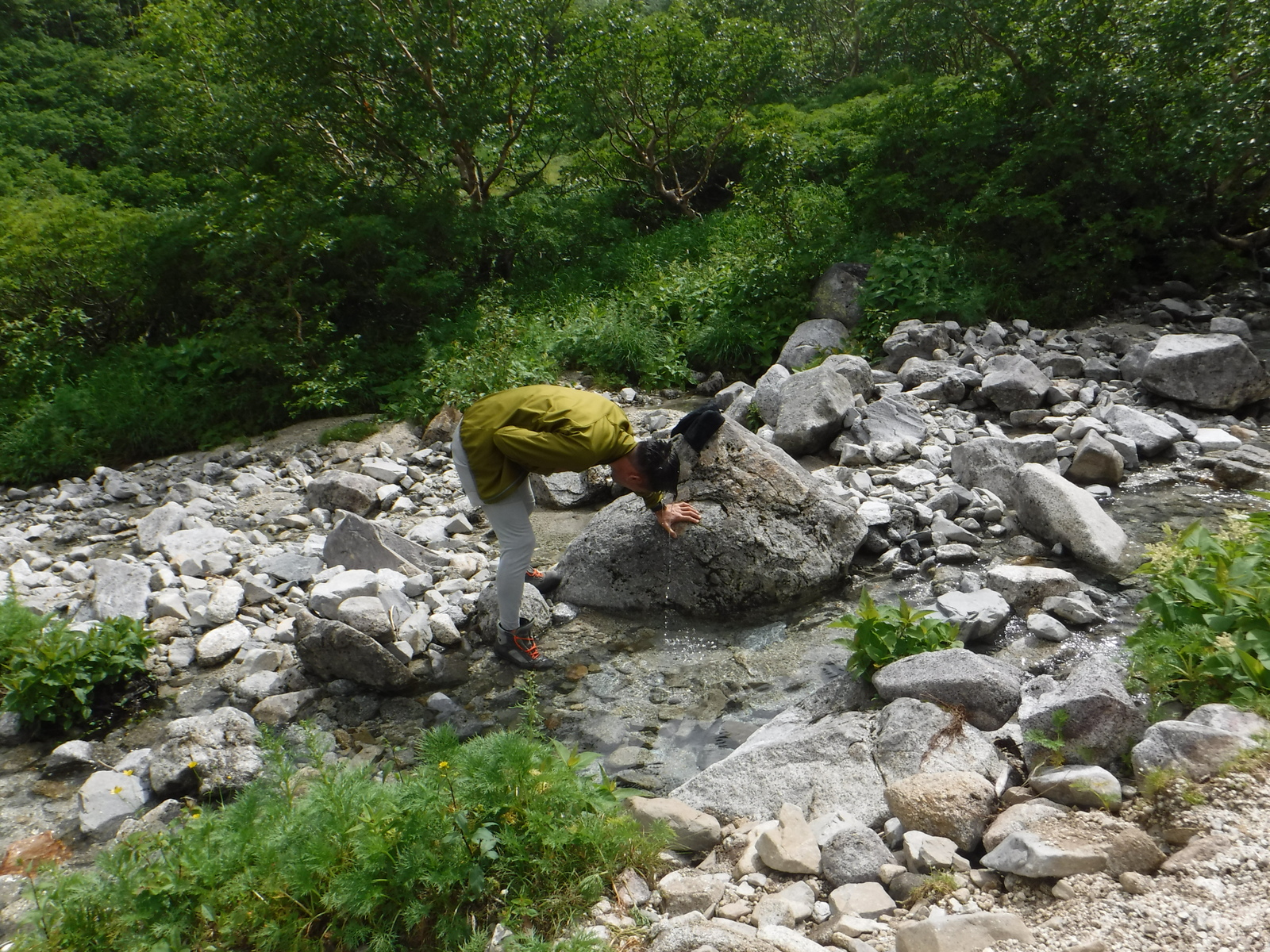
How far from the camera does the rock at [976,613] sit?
5004 mm

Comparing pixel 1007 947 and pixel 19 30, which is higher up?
pixel 19 30

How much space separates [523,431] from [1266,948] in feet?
12.2

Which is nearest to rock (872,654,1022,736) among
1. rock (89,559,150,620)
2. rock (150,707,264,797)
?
rock (150,707,264,797)

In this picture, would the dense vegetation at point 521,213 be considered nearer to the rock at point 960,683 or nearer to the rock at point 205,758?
the rock at point 205,758

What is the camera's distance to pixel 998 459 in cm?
698

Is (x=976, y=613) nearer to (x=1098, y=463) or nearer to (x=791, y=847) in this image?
(x=791, y=847)

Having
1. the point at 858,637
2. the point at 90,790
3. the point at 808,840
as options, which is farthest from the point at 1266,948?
the point at 90,790

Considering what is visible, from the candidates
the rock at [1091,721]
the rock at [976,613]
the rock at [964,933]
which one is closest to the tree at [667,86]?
the rock at [976,613]

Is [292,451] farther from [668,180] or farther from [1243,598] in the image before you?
[668,180]

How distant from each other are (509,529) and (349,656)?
137 centimetres

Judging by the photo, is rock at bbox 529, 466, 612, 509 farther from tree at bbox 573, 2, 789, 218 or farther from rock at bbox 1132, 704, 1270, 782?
tree at bbox 573, 2, 789, 218

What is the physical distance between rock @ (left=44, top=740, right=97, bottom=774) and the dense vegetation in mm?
6159

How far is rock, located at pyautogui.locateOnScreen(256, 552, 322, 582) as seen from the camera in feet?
22.5

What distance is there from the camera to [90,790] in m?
4.50
